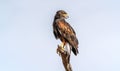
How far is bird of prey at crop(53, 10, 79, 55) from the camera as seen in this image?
21.6 ft

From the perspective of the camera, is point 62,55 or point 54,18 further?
point 54,18

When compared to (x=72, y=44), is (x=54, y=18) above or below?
above

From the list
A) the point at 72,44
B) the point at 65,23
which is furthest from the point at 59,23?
the point at 72,44

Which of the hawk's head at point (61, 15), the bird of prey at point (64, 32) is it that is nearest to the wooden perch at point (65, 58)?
the bird of prey at point (64, 32)

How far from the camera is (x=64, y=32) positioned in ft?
22.0

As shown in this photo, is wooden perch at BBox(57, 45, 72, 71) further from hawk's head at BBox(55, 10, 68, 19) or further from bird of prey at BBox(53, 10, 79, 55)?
hawk's head at BBox(55, 10, 68, 19)

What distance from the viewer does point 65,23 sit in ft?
22.2

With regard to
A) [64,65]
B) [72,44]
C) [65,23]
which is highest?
[65,23]

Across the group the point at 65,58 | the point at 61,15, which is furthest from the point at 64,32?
the point at 65,58

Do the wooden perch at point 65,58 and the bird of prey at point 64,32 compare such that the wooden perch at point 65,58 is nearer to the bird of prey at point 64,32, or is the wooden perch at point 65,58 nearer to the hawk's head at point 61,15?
the bird of prey at point 64,32

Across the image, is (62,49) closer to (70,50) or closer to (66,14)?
(70,50)

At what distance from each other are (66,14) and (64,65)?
4.04 ft

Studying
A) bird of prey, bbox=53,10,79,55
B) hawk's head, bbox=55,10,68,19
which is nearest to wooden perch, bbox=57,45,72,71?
bird of prey, bbox=53,10,79,55

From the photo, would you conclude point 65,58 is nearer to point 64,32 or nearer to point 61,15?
point 64,32
